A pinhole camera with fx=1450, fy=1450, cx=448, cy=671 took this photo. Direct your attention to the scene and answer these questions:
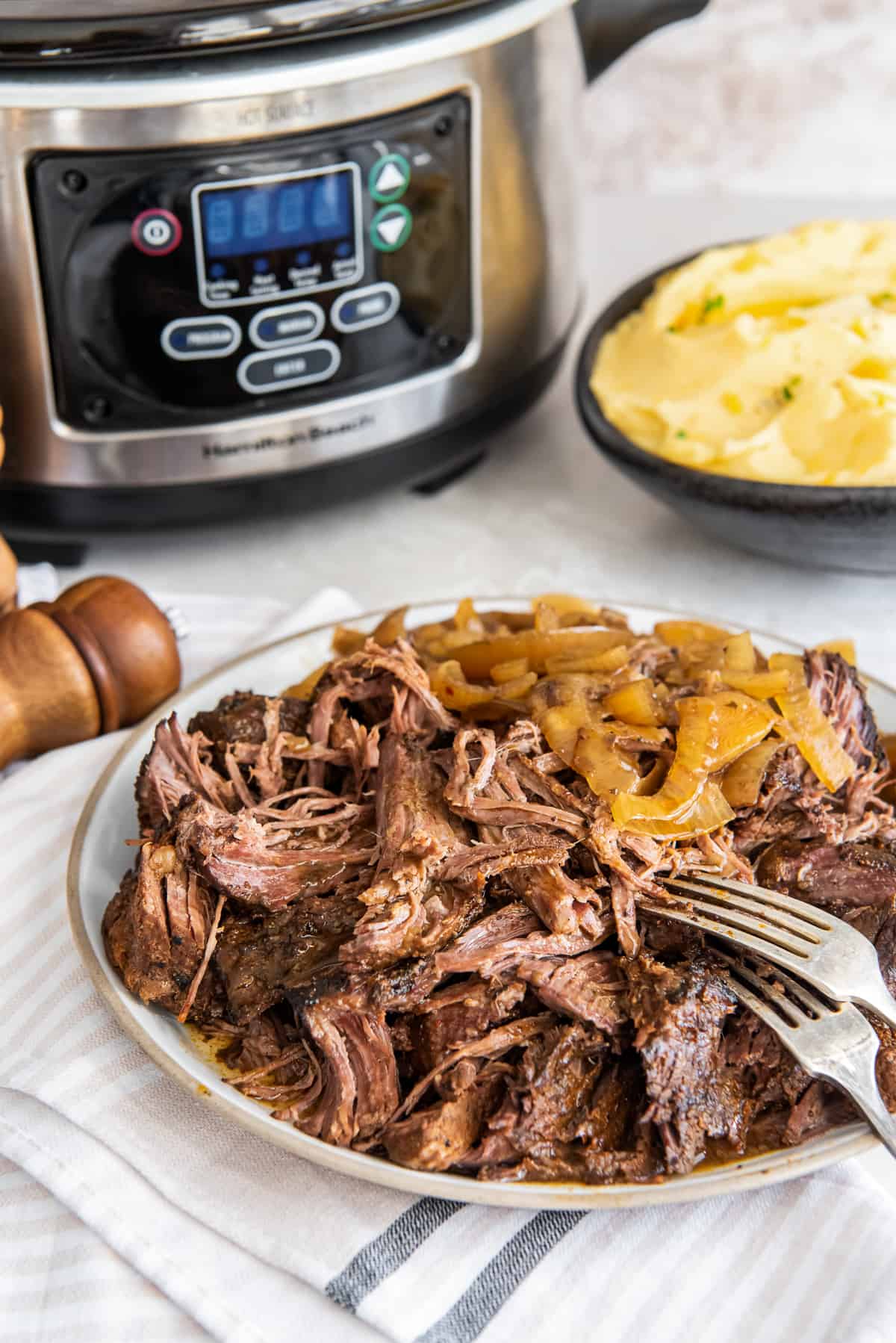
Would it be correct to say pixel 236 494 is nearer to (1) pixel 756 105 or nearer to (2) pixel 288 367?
(2) pixel 288 367

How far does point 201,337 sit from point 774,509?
0.66 metres

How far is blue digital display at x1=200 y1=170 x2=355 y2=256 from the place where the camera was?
59.7 inches

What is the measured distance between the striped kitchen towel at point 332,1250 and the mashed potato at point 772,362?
883 mm

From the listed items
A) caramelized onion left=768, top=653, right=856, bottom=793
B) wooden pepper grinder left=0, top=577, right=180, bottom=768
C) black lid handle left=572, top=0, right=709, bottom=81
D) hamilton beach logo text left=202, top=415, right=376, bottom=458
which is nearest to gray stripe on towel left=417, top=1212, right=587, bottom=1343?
caramelized onion left=768, top=653, right=856, bottom=793

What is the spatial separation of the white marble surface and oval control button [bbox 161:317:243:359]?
6.34ft

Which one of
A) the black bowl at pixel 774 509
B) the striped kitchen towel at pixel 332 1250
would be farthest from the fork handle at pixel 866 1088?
the black bowl at pixel 774 509

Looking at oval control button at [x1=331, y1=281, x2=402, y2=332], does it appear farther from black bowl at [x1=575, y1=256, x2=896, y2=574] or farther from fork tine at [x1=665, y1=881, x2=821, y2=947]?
fork tine at [x1=665, y1=881, x2=821, y2=947]

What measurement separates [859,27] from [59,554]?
7.62 ft

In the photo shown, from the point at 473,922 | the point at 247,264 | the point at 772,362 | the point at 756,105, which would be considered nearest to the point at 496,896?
the point at 473,922

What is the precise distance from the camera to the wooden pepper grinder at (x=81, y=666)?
1.41 metres

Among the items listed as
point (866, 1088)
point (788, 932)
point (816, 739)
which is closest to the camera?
point (866, 1088)

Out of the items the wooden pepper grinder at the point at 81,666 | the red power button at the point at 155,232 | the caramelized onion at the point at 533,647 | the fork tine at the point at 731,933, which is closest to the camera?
the fork tine at the point at 731,933

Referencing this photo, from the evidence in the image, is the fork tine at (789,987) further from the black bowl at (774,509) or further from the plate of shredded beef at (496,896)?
the black bowl at (774,509)

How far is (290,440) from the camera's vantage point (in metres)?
1.70
